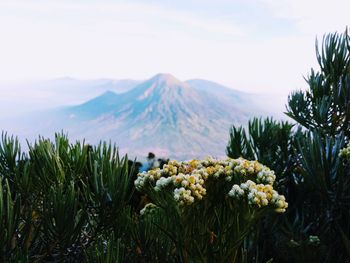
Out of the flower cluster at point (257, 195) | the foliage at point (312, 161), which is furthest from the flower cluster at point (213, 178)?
the foliage at point (312, 161)

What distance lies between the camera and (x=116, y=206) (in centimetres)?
342

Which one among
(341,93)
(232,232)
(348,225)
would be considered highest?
(341,93)

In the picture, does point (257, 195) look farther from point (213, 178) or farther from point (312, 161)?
point (312, 161)

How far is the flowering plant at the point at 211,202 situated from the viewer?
8.95 ft

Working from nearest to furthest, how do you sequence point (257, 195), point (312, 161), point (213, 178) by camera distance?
point (257, 195), point (213, 178), point (312, 161)

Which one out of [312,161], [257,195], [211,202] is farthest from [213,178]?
[312,161]

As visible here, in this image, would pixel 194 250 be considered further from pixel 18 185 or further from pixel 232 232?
pixel 18 185

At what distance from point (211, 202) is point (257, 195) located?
0.42 metres

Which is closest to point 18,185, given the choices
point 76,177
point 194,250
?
point 76,177

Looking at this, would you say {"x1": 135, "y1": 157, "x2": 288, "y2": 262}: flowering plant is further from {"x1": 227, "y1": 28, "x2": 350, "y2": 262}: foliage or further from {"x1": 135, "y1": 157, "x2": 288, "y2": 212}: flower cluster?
{"x1": 227, "y1": 28, "x2": 350, "y2": 262}: foliage

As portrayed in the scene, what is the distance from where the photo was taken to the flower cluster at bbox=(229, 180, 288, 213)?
2.65 m

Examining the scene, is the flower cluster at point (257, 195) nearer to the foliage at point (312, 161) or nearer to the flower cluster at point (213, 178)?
the flower cluster at point (213, 178)

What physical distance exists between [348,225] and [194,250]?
2.33m

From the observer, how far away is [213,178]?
2.98 metres
